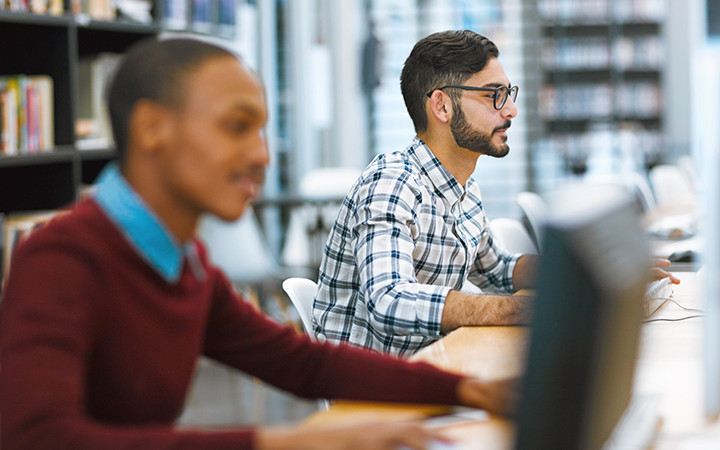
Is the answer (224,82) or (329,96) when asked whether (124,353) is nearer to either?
(224,82)

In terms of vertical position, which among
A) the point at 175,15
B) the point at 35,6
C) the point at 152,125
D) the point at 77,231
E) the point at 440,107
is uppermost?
the point at 175,15

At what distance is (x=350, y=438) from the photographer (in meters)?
0.68

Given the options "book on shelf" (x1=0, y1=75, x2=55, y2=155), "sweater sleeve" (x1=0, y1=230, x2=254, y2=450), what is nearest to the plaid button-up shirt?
"sweater sleeve" (x1=0, y1=230, x2=254, y2=450)

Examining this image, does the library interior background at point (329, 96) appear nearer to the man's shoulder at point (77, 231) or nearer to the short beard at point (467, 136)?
the man's shoulder at point (77, 231)

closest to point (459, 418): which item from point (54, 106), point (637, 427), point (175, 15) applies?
point (637, 427)

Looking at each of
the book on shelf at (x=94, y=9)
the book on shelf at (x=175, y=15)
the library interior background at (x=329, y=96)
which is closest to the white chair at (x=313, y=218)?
the library interior background at (x=329, y=96)

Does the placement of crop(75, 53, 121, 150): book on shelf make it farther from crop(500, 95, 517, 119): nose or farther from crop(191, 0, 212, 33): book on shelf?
crop(500, 95, 517, 119): nose

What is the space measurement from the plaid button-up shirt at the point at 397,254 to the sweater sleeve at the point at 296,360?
0.41 m

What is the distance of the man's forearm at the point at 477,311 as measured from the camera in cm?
140

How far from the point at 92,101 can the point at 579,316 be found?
2753 mm

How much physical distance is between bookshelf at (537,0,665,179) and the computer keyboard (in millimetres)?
6775

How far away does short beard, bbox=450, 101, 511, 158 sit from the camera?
5.96 ft

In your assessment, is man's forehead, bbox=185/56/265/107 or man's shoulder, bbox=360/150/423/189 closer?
man's forehead, bbox=185/56/265/107

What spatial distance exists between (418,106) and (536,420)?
1.38 metres
